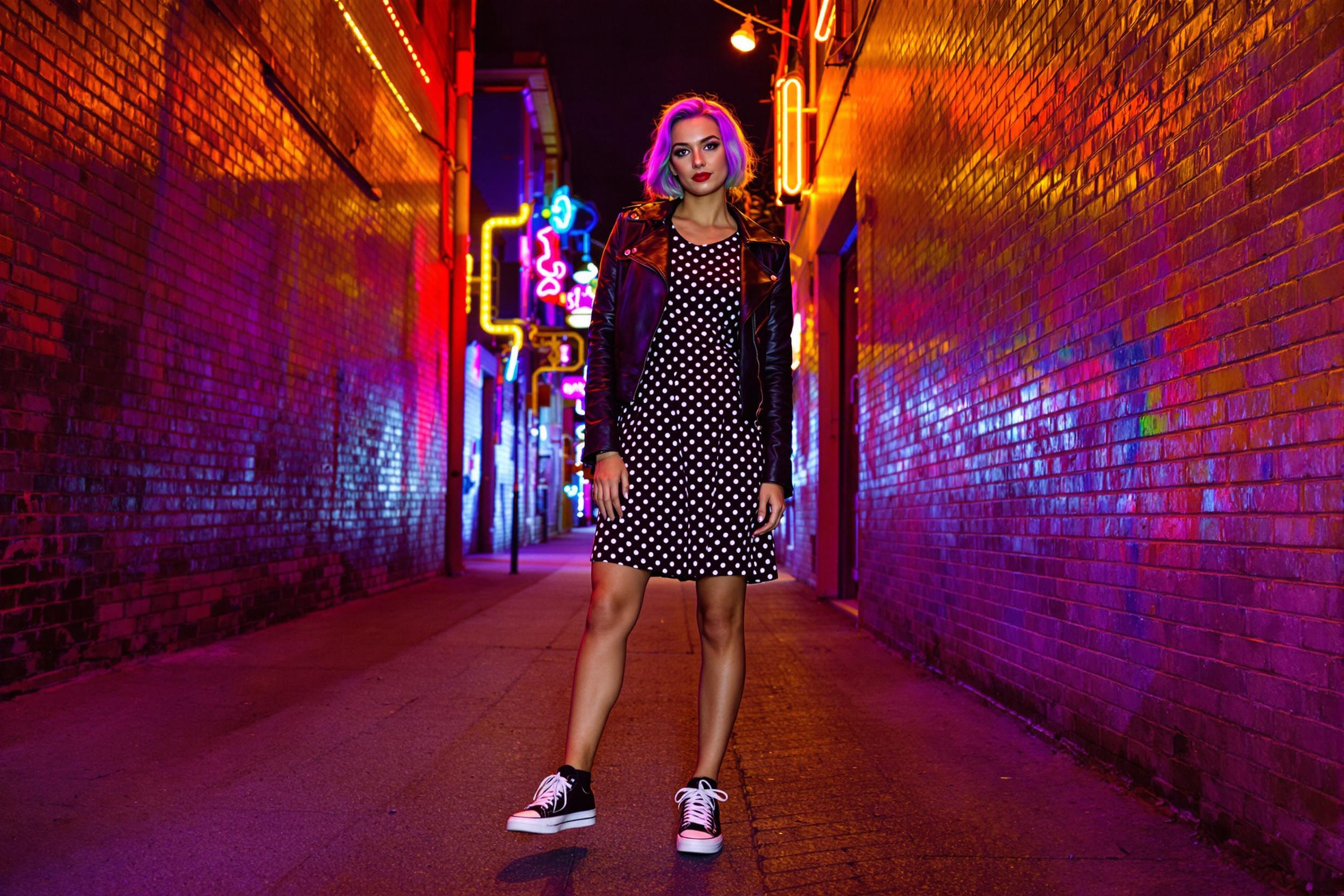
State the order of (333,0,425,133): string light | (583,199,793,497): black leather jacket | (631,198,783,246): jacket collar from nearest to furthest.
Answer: (583,199,793,497): black leather jacket, (631,198,783,246): jacket collar, (333,0,425,133): string light

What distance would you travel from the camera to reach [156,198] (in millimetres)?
5277

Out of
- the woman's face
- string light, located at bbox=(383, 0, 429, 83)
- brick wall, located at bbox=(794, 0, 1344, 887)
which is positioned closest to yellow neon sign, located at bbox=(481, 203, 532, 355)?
string light, located at bbox=(383, 0, 429, 83)

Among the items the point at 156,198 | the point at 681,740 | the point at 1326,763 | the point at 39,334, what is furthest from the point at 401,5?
the point at 1326,763

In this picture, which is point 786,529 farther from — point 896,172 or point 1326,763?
point 1326,763

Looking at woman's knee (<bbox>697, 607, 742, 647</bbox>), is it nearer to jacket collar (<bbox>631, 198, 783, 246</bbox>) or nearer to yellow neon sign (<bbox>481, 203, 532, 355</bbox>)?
jacket collar (<bbox>631, 198, 783, 246</bbox>)

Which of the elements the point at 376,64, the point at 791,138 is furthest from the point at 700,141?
the point at 791,138

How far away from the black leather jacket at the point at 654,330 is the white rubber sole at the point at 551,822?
85 centimetres

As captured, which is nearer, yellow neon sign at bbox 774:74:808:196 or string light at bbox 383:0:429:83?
string light at bbox 383:0:429:83

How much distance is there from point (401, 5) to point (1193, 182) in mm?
9302

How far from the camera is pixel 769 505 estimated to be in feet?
8.84

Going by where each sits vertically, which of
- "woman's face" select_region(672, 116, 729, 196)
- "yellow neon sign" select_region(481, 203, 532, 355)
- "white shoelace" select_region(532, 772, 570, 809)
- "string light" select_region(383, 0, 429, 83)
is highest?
"string light" select_region(383, 0, 429, 83)

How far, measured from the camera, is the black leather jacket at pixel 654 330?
8.83ft

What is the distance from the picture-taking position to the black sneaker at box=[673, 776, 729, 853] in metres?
2.49

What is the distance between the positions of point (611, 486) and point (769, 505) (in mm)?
421
